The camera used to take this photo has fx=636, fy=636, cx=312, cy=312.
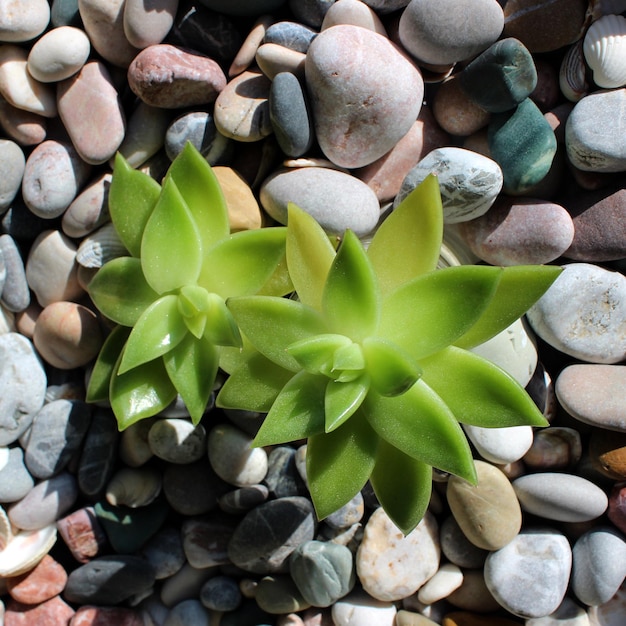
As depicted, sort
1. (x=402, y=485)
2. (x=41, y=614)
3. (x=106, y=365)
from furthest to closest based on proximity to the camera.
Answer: (x=41, y=614)
(x=106, y=365)
(x=402, y=485)

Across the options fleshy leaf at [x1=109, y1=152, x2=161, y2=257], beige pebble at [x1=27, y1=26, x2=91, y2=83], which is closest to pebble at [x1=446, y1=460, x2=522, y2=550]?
fleshy leaf at [x1=109, y1=152, x2=161, y2=257]

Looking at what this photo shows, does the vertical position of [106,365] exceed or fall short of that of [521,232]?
it falls short

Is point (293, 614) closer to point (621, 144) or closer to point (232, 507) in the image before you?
point (232, 507)

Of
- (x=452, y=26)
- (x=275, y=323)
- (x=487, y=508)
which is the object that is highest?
(x=452, y=26)

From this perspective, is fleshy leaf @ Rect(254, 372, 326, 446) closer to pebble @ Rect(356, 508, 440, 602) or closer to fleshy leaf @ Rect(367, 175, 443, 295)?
fleshy leaf @ Rect(367, 175, 443, 295)

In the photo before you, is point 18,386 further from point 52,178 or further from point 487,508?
point 487,508

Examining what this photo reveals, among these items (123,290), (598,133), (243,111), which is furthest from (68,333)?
(598,133)

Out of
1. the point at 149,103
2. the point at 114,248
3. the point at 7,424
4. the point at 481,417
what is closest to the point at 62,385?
the point at 7,424
